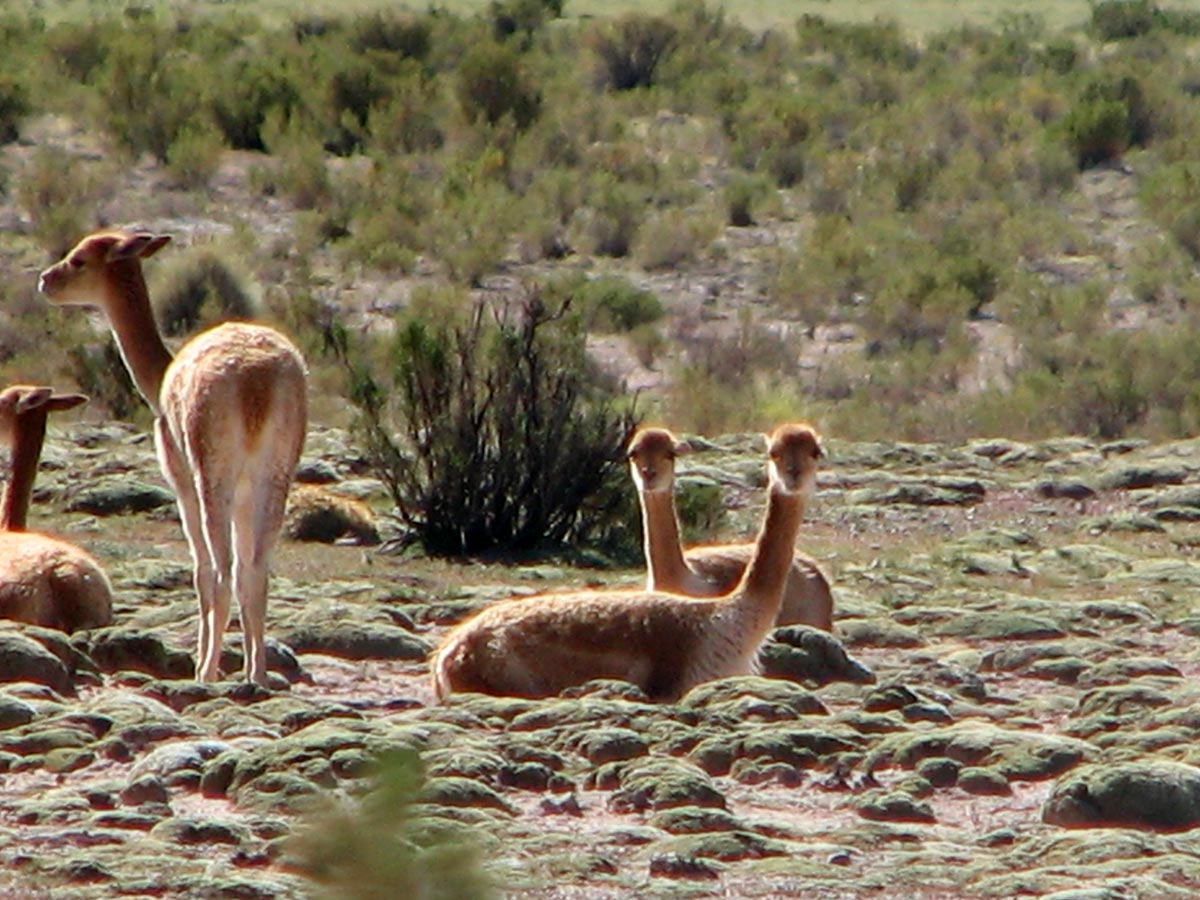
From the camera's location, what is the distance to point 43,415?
11266 millimetres

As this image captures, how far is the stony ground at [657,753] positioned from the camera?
6.57m

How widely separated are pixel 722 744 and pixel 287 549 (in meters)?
6.94

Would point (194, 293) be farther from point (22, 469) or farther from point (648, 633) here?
point (648, 633)

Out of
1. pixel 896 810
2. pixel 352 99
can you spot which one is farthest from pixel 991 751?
pixel 352 99

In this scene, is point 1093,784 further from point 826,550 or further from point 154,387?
point 826,550

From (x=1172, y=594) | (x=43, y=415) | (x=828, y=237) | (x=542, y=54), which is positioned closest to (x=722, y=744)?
(x=43, y=415)

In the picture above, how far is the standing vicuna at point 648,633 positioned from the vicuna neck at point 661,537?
3.14ft

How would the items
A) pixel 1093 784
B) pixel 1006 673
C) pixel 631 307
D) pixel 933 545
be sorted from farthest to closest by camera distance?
pixel 631 307 < pixel 933 545 < pixel 1006 673 < pixel 1093 784

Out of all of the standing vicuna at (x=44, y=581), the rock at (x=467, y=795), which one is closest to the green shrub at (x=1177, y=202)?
the standing vicuna at (x=44, y=581)

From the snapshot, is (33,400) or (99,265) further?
(33,400)

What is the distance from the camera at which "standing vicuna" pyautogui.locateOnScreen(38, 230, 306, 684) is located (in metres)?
8.95

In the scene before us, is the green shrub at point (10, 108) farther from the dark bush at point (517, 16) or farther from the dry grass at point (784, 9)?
the dark bush at point (517, 16)

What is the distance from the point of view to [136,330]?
34.2ft

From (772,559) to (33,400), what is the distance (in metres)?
3.98
